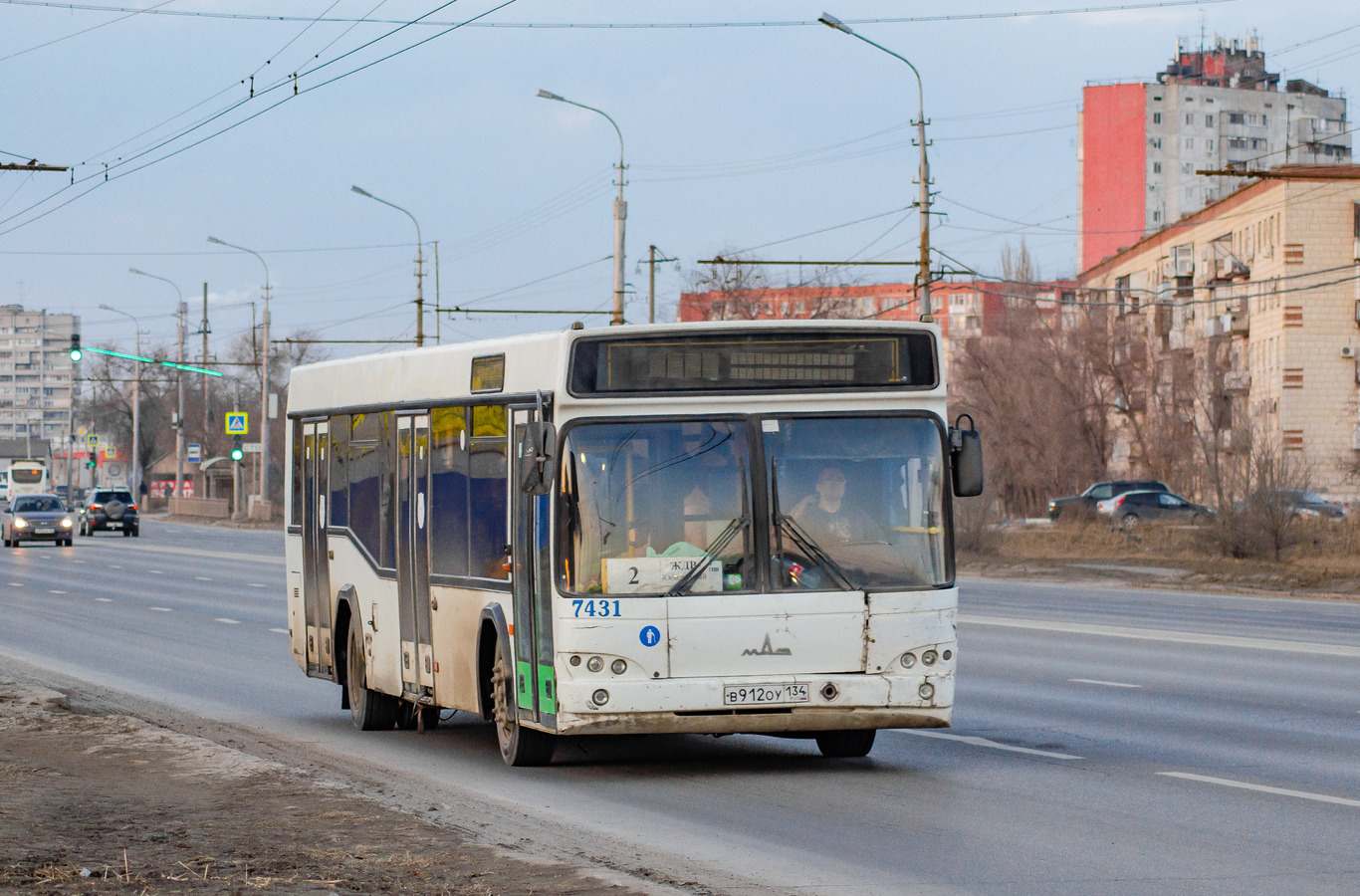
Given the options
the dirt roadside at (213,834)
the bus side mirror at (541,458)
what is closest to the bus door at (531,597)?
the bus side mirror at (541,458)

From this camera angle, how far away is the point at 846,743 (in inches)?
432

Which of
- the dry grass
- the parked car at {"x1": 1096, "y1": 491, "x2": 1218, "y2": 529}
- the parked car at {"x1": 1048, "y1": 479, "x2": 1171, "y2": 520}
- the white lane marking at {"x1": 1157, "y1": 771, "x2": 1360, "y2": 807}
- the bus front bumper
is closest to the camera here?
the white lane marking at {"x1": 1157, "y1": 771, "x2": 1360, "y2": 807}

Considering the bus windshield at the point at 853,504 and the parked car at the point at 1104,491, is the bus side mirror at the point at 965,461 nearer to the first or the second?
the bus windshield at the point at 853,504

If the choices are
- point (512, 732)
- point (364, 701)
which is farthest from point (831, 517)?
point (364, 701)

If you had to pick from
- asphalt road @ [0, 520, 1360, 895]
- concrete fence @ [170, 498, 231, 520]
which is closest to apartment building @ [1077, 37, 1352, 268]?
concrete fence @ [170, 498, 231, 520]

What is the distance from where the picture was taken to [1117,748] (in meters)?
11.2

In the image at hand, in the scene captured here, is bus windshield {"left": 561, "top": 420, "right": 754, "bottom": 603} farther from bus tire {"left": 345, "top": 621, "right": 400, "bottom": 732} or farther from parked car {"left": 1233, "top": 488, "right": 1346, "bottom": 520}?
parked car {"left": 1233, "top": 488, "right": 1346, "bottom": 520}

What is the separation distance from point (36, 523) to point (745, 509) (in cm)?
4786

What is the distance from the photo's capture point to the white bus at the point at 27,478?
4070 inches

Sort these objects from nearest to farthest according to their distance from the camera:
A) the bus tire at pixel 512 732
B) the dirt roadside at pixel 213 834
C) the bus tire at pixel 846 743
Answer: the dirt roadside at pixel 213 834 → the bus tire at pixel 512 732 → the bus tire at pixel 846 743

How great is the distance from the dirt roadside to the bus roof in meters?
2.48

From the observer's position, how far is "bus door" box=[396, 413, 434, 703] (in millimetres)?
11688

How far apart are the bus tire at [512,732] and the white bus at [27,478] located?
98774 millimetres

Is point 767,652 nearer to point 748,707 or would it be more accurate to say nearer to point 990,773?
point 748,707
